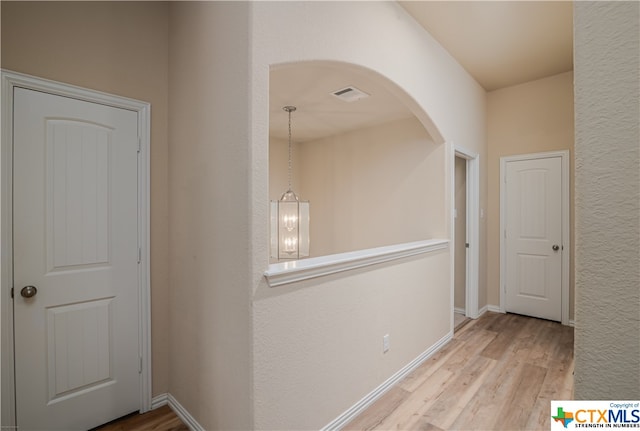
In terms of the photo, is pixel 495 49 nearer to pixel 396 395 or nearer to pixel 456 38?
Answer: pixel 456 38

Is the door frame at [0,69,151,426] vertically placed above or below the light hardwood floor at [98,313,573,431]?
above

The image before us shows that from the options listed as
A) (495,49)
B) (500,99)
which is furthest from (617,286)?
(500,99)

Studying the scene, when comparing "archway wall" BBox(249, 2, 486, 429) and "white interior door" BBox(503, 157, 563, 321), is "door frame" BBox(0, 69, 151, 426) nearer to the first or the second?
"archway wall" BBox(249, 2, 486, 429)

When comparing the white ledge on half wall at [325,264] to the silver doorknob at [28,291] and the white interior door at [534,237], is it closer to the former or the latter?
the silver doorknob at [28,291]

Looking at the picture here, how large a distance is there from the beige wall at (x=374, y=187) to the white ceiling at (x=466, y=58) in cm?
36

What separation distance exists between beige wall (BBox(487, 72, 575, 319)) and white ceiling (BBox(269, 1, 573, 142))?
157mm

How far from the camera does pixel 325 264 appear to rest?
1782mm

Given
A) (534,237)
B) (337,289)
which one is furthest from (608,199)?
(534,237)

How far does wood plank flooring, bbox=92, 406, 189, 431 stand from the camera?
1.96 meters

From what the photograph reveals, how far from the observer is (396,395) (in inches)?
90.0

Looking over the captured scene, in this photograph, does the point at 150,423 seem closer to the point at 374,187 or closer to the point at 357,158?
the point at 374,187

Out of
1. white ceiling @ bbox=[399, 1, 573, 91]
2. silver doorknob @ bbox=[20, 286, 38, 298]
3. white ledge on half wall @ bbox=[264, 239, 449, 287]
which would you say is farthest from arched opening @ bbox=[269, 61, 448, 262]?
silver doorknob @ bbox=[20, 286, 38, 298]

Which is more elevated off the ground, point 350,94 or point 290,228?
point 350,94

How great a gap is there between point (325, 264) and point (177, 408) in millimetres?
1501
